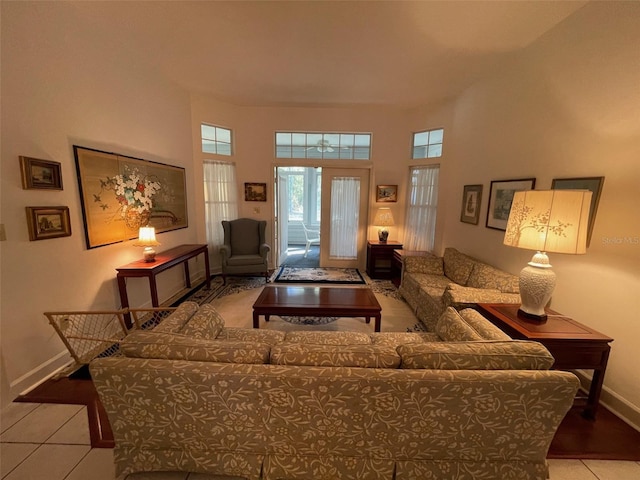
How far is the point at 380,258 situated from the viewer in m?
4.70

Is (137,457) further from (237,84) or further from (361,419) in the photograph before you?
(237,84)

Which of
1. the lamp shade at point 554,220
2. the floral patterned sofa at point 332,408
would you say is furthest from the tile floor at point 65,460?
the lamp shade at point 554,220

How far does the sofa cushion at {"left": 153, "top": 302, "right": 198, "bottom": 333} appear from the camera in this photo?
155cm

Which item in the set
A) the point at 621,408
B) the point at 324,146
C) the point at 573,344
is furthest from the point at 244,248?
the point at 621,408

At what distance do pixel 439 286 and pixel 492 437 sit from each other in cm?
197

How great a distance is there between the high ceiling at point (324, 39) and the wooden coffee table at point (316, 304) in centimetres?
271

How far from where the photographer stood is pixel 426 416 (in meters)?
1.14

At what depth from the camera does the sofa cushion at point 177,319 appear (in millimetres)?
1550

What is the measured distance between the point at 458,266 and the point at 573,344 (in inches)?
63.3

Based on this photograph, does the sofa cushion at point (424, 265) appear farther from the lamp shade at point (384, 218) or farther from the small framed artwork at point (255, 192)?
the small framed artwork at point (255, 192)

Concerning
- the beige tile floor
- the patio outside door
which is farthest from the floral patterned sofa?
the patio outside door

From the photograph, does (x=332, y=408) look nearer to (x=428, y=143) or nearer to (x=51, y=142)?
(x=51, y=142)

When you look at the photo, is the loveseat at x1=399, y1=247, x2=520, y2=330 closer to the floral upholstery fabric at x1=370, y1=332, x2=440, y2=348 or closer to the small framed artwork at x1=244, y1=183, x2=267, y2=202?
the floral upholstery fabric at x1=370, y1=332, x2=440, y2=348

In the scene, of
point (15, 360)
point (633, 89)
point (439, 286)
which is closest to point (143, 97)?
point (15, 360)
